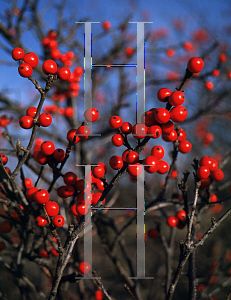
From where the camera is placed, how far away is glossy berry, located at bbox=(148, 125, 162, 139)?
→ 1072 mm

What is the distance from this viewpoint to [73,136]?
120cm

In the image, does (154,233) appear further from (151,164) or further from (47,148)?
(47,148)

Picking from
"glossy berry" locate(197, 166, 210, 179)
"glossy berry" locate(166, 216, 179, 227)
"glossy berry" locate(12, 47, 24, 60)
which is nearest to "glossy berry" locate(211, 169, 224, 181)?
"glossy berry" locate(197, 166, 210, 179)

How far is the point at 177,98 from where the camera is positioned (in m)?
1.08

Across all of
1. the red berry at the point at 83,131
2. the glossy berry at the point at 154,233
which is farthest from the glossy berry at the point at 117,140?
the glossy berry at the point at 154,233

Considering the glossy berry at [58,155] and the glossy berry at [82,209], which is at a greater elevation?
the glossy berry at [58,155]

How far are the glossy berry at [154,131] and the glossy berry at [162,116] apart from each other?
0.03 meters

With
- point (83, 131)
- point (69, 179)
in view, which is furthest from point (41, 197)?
point (83, 131)

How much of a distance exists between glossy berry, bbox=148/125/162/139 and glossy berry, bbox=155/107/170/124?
0.11 feet

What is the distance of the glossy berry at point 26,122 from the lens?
1.19m

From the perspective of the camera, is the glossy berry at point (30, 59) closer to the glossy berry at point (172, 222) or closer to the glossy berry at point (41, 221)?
the glossy berry at point (41, 221)

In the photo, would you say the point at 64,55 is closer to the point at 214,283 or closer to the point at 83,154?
the point at 83,154

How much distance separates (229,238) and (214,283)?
2434mm

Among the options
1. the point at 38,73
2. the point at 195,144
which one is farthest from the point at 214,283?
the point at 195,144
